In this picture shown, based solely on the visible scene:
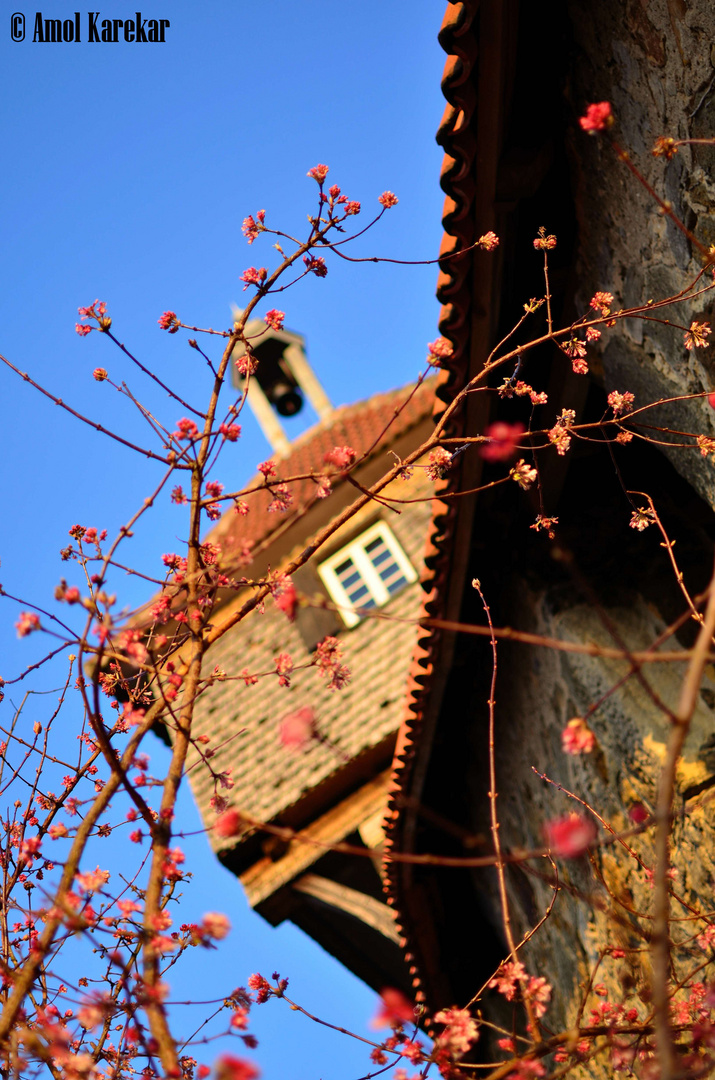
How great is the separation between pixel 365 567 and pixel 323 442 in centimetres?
307

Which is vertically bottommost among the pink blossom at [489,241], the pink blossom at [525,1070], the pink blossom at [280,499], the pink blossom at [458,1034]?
the pink blossom at [525,1070]

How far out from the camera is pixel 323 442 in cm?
1122

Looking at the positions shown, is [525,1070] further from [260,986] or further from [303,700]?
[303,700]

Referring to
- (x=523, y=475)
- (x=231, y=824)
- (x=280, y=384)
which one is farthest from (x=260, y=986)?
(x=280, y=384)

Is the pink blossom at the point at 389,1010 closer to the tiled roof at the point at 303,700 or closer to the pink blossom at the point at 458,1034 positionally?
the pink blossom at the point at 458,1034

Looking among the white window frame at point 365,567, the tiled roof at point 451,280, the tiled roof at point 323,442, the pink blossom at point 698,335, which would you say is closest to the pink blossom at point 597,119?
the pink blossom at point 698,335

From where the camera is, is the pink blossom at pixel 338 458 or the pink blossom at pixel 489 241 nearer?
the pink blossom at pixel 338 458

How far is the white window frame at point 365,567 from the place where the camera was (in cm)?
827

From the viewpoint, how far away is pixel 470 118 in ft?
8.99

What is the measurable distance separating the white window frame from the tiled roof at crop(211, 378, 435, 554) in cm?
89

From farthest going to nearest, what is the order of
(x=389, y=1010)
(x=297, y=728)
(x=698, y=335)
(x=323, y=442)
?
(x=323, y=442) < (x=698, y=335) < (x=297, y=728) < (x=389, y=1010)

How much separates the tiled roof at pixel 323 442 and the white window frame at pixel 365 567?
2.93ft

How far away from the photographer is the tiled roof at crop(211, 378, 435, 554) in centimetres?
973

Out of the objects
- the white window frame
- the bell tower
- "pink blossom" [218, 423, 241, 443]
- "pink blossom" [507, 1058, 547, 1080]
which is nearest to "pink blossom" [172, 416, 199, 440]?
"pink blossom" [218, 423, 241, 443]
